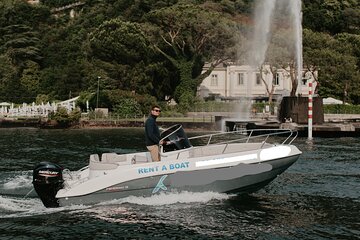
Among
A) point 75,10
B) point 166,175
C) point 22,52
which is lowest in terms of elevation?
point 166,175

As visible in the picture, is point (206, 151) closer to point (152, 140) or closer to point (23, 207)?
point (152, 140)

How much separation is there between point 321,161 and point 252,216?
13.1 m

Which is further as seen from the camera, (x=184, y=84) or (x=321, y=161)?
(x=184, y=84)

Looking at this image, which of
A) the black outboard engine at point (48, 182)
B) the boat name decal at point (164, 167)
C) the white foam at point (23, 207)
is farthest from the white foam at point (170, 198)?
the black outboard engine at point (48, 182)

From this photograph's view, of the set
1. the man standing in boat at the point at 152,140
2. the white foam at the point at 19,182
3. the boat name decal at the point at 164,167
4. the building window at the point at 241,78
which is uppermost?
the building window at the point at 241,78

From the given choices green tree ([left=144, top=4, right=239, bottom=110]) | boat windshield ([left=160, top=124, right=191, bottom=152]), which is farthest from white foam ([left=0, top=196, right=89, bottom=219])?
green tree ([left=144, top=4, right=239, bottom=110])

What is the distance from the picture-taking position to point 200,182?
635 inches

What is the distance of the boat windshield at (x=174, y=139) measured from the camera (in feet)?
54.5

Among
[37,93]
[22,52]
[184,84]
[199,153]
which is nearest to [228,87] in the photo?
[184,84]

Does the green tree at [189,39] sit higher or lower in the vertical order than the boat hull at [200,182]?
higher

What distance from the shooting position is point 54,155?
30.8 m

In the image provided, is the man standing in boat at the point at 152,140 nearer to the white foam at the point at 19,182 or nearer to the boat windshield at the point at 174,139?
the boat windshield at the point at 174,139

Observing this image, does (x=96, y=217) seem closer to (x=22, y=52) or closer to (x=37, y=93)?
(x=37, y=93)

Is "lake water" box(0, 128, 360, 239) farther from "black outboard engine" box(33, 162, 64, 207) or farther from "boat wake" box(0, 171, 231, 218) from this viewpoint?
"black outboard engine" box(33, 162, 64, 207)
